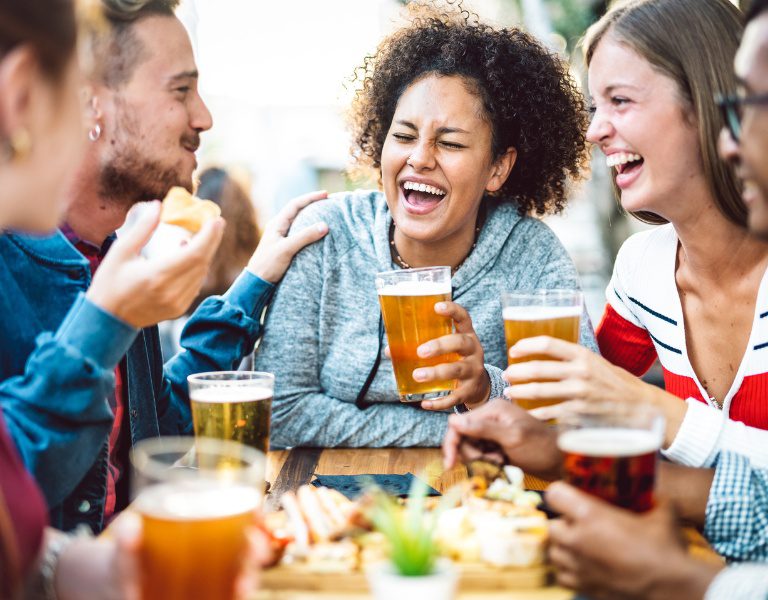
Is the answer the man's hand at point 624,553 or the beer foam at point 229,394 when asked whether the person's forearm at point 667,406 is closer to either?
the man's hand at point 624,553

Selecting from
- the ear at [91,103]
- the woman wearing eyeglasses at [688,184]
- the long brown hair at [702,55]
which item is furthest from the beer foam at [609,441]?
the ear at [91,103]

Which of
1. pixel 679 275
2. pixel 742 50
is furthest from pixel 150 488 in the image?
pixel 679 275

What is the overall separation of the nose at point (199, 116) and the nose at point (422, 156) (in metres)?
0.73

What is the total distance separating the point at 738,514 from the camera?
1755mm

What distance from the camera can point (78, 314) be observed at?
1709mm

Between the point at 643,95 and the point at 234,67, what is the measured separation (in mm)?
8309

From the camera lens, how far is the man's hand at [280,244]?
Result: 291 cm

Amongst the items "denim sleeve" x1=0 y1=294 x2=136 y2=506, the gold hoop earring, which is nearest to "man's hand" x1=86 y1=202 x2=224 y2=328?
"denim sleeve" x1=0 y1=294 x2=136 y2=506

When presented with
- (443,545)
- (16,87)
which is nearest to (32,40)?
(16,87)

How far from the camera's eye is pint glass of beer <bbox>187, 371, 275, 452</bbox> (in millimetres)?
1905

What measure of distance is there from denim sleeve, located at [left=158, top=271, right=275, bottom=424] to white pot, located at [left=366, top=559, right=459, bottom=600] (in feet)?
4.78

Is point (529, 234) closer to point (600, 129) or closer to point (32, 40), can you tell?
point (600, 129)

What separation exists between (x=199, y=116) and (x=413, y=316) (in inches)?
38.4

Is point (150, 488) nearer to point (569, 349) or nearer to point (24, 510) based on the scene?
point (24, 510)
